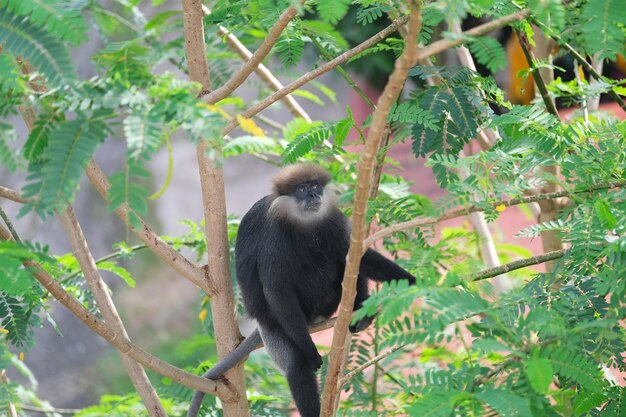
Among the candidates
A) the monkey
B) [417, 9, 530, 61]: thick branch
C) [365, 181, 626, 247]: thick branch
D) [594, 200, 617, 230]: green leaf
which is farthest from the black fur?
[417, 9, 530, 61]: thick branch

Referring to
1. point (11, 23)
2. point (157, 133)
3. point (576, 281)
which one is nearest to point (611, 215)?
point (576, 281)

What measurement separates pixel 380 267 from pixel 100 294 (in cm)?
133

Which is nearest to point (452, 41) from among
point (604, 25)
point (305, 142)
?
point (604, 25)

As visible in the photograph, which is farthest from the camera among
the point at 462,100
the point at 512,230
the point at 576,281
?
the point at 512,230

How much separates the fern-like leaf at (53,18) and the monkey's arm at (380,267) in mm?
2077

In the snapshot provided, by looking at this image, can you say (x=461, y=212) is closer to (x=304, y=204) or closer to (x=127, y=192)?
(x=127, y=192)

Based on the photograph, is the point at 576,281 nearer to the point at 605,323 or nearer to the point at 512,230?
the point at 605,323

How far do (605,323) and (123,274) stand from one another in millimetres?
2369

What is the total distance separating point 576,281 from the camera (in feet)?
8.64

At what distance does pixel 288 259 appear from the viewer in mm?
3803

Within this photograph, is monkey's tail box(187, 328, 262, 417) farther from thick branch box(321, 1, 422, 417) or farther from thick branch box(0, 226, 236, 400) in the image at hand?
thick branch box(321, 1, 422, 417)

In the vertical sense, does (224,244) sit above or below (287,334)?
above

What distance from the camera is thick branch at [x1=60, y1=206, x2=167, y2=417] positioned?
3.18m

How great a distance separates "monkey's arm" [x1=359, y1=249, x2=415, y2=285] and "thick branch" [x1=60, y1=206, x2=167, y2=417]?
1.18m
